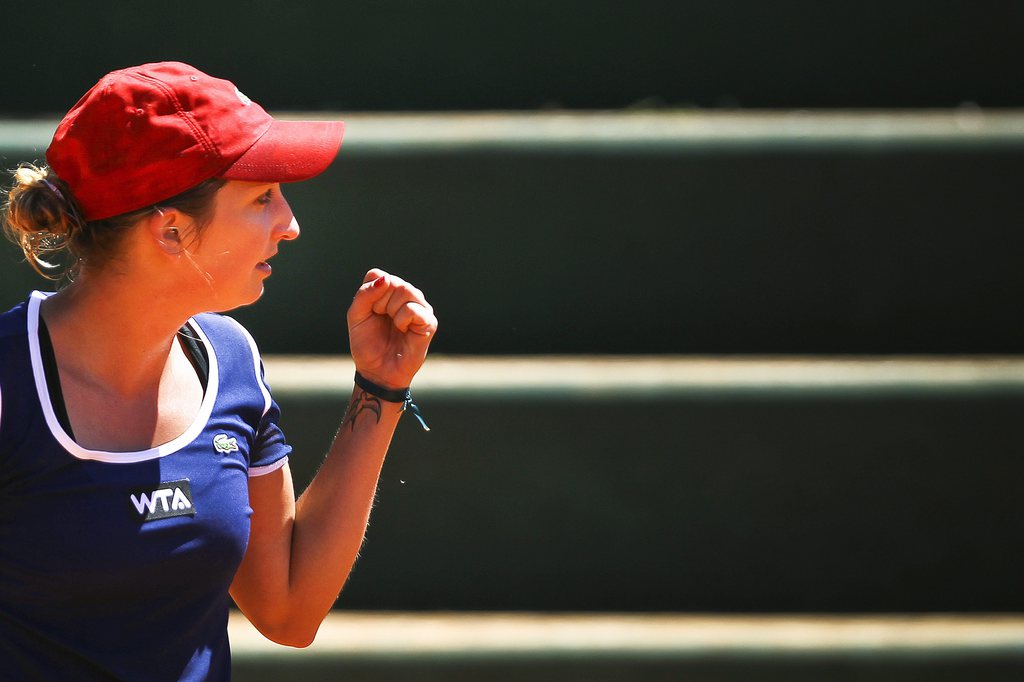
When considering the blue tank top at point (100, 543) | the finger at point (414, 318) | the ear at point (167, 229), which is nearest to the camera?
the blue tank top at point (100, 543)

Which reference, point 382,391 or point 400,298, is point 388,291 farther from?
point 382,391

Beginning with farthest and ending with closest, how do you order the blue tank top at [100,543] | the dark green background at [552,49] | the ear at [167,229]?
1. the dark green background at [552,49]
2. the ear at [167,229]
3. the blue tank top at [100,543]

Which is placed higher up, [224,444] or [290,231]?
[290,231]

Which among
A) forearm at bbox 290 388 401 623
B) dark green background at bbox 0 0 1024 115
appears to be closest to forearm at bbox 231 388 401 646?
forearm at bbox 290 388 401 623

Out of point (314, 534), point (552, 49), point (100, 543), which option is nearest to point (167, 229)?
point (100, 543)

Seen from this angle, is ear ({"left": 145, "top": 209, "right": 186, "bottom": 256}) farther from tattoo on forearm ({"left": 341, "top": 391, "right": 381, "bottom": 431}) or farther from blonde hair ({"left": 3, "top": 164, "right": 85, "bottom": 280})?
tattoo on forearm ({"left": 341, "top": 391, "right": 381, "bottom": 431})

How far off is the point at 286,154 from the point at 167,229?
0.58 ft

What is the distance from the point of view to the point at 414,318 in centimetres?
179

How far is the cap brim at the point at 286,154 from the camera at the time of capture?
5.23 ft

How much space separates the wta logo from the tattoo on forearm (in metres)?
0.33

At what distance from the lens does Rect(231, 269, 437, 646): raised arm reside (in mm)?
1796

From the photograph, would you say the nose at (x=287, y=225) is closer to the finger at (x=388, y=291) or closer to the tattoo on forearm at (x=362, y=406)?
the finger at (x=388, y=291)

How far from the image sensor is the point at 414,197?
2.99m

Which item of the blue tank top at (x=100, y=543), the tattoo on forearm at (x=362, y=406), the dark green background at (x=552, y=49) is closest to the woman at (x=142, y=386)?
the blue tank top at (x=100, y=543)
